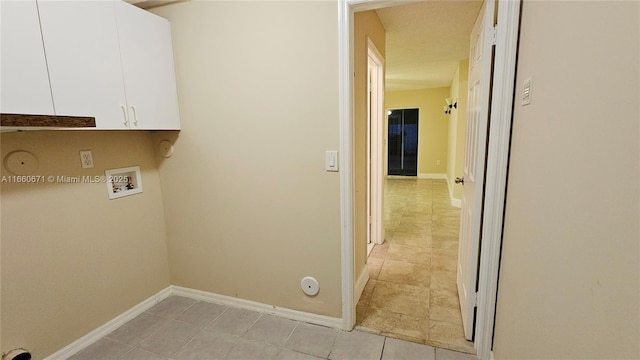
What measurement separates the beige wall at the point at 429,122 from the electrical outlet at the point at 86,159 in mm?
7157

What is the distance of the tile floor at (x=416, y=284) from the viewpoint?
1850 millimetres

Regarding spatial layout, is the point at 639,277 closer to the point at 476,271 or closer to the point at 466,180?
the point at 476,271

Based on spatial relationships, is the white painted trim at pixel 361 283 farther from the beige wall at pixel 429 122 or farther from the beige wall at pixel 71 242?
the beige wall at pixel 429 122

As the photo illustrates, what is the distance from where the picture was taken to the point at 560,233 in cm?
86

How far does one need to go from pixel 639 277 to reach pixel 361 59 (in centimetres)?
193

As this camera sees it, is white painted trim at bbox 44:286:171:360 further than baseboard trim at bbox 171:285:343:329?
No

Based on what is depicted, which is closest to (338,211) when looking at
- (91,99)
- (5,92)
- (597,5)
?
(597,5)

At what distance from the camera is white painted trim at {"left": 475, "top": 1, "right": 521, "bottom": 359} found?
128cm

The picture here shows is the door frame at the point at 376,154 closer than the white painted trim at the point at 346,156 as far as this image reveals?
No

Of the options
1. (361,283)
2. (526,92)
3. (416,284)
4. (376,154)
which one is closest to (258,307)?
(361,283)

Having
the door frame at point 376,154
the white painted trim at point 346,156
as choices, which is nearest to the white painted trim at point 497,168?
the white painted trim at point 346,156

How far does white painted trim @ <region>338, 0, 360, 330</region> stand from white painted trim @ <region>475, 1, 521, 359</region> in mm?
722

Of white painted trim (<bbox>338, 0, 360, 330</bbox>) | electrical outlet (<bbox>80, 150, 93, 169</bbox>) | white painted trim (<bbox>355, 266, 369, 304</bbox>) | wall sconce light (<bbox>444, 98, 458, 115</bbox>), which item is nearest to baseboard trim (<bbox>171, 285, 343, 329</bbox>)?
white painted trim (<bbox>338, 0, 360, 330</bbox>)

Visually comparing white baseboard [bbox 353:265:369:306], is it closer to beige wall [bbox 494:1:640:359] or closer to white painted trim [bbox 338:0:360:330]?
white painted trim [bbox 338:0:360:330]
